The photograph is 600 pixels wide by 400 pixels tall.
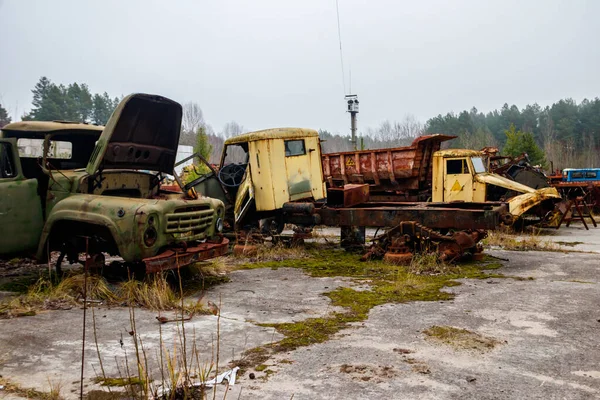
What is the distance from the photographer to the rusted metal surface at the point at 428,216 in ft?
23.3

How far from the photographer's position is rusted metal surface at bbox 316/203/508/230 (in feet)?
23.3

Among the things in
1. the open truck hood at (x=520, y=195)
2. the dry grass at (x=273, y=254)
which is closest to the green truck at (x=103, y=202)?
the dry grass at (x=273, y=254)

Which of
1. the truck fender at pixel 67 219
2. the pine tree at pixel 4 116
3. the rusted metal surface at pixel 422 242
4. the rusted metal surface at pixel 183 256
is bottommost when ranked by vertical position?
the rusted metal surface at pixel 422 242

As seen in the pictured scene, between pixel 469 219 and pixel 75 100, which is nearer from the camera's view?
pixel 469 219

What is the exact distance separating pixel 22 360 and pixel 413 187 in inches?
470

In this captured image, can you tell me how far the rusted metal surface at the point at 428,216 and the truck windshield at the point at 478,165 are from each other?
4.31 m

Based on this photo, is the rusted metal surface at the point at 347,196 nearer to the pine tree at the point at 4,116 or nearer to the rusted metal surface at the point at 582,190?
the rusted metal surface at the point at 582,190

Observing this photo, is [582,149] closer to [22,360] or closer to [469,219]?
[469,219]

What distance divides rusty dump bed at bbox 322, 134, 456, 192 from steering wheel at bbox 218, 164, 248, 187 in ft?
15.1

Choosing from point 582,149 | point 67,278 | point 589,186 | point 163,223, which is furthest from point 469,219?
point 582,149

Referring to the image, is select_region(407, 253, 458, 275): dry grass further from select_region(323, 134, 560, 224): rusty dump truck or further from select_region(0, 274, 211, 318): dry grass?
select_region(323, 134, 560, 224): rusty dump truck

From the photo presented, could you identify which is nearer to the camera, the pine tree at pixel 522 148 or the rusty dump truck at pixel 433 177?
the rusty dump truck at pixel 433 177

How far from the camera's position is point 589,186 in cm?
1461

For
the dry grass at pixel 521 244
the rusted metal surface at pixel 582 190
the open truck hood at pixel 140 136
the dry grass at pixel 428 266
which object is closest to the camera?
the open truck hood at pixel 140 136
